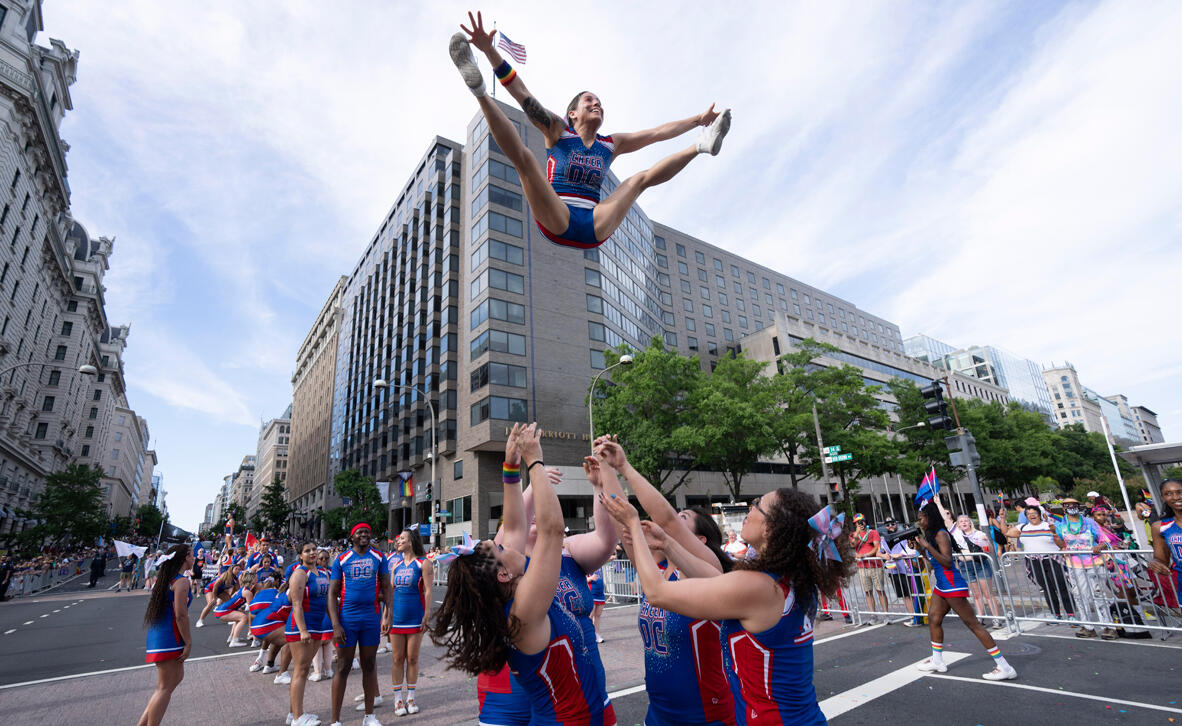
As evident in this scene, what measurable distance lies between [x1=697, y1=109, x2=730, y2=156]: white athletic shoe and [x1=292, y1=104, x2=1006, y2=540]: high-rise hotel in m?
27.4

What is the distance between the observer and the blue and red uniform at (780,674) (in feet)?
9.05

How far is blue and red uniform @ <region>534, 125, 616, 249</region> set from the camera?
14.8ft

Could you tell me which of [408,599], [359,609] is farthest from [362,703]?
[359,609]

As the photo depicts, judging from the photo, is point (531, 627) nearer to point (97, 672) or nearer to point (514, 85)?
point (514, 85)

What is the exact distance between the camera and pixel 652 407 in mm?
34094

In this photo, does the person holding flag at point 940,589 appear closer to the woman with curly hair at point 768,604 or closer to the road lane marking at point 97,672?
the woman with curly hair at point 768,604

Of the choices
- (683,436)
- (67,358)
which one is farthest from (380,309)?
(683,436)

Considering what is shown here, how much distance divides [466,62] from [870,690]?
7574 millimetres

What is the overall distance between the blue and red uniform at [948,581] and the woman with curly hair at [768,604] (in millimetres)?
5450

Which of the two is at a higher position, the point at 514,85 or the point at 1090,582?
the point at 514,85

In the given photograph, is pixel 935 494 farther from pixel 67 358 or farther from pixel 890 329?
pixel 890 329

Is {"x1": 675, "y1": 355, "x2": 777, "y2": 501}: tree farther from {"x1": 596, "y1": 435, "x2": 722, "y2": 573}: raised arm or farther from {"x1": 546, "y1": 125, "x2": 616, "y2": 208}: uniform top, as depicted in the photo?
{"x1": 596, "y1": 435, "x2": 722, "y2": 573}: raised arm

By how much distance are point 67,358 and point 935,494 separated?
8450 cm

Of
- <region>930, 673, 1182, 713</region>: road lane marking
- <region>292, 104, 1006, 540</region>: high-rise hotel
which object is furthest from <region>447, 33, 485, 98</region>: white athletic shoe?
<region>292, 104, 1006, 540</region>: high-rise hotel
